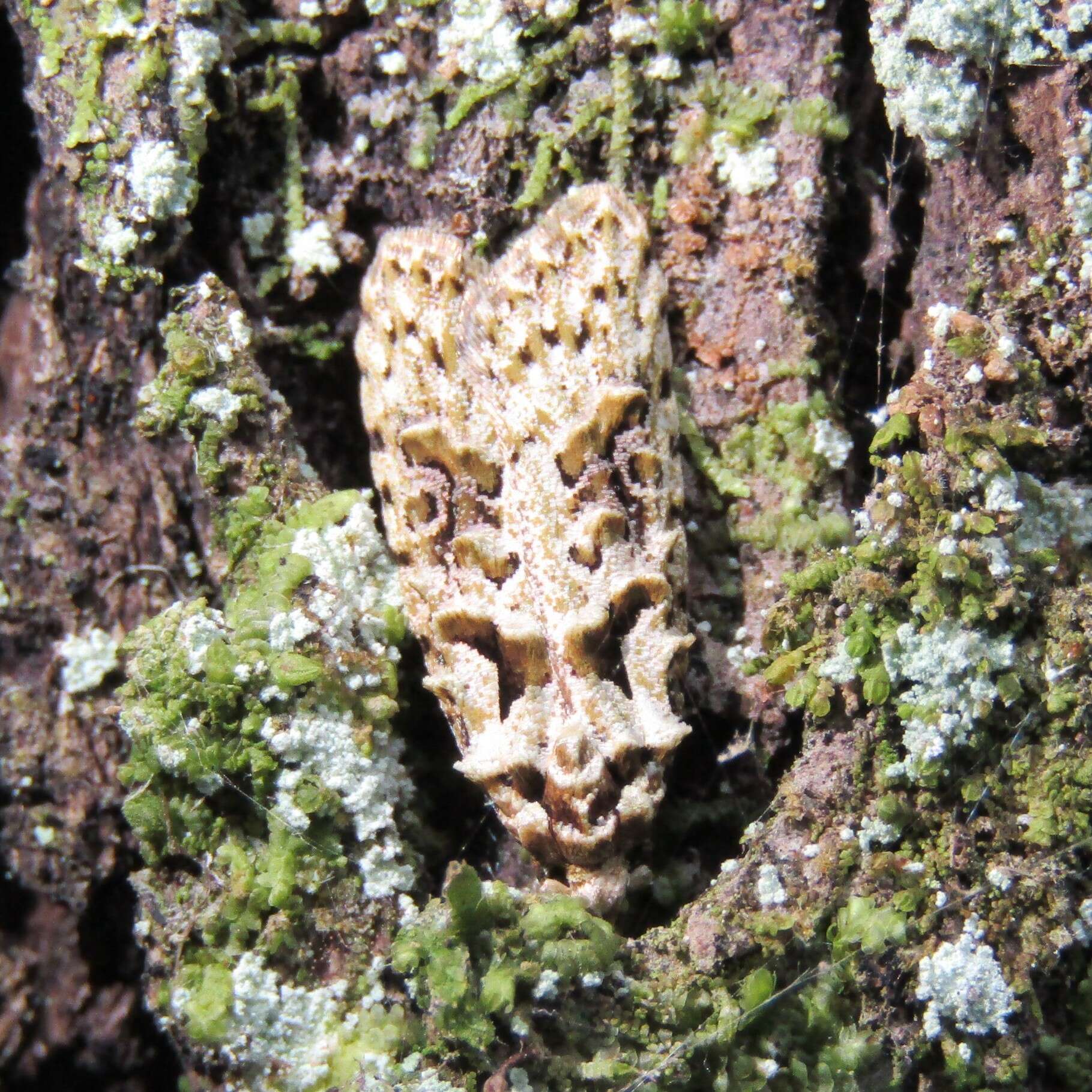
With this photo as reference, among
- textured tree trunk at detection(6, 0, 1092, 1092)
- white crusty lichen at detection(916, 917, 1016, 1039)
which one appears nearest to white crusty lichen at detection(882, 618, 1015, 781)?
textured tree trunk at detection(6, 0, 1092, 1092)

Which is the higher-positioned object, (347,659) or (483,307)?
(483,307)

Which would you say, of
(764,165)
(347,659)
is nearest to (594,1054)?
(347,659)

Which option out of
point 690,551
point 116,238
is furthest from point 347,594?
point 116,238

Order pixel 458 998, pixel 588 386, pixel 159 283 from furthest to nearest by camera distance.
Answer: pixel 159 283
pixel 588 386
pixel 458 998

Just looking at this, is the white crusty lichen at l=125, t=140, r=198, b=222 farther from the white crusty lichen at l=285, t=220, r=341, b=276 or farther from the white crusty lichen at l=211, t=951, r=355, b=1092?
the white crusty lichen at l=211, t=951, r=355, b=1092

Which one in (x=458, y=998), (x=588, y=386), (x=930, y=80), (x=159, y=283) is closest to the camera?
(x=458, y=998)

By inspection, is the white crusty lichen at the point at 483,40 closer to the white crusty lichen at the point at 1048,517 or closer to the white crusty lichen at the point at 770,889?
the white crusty lichen at the point at 1048,517

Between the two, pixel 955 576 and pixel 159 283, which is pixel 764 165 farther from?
pixel 159 283

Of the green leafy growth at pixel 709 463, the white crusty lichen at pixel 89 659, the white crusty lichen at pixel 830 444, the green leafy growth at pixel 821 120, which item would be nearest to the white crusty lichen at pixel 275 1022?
the white crusty lichen at pixel 89 659
